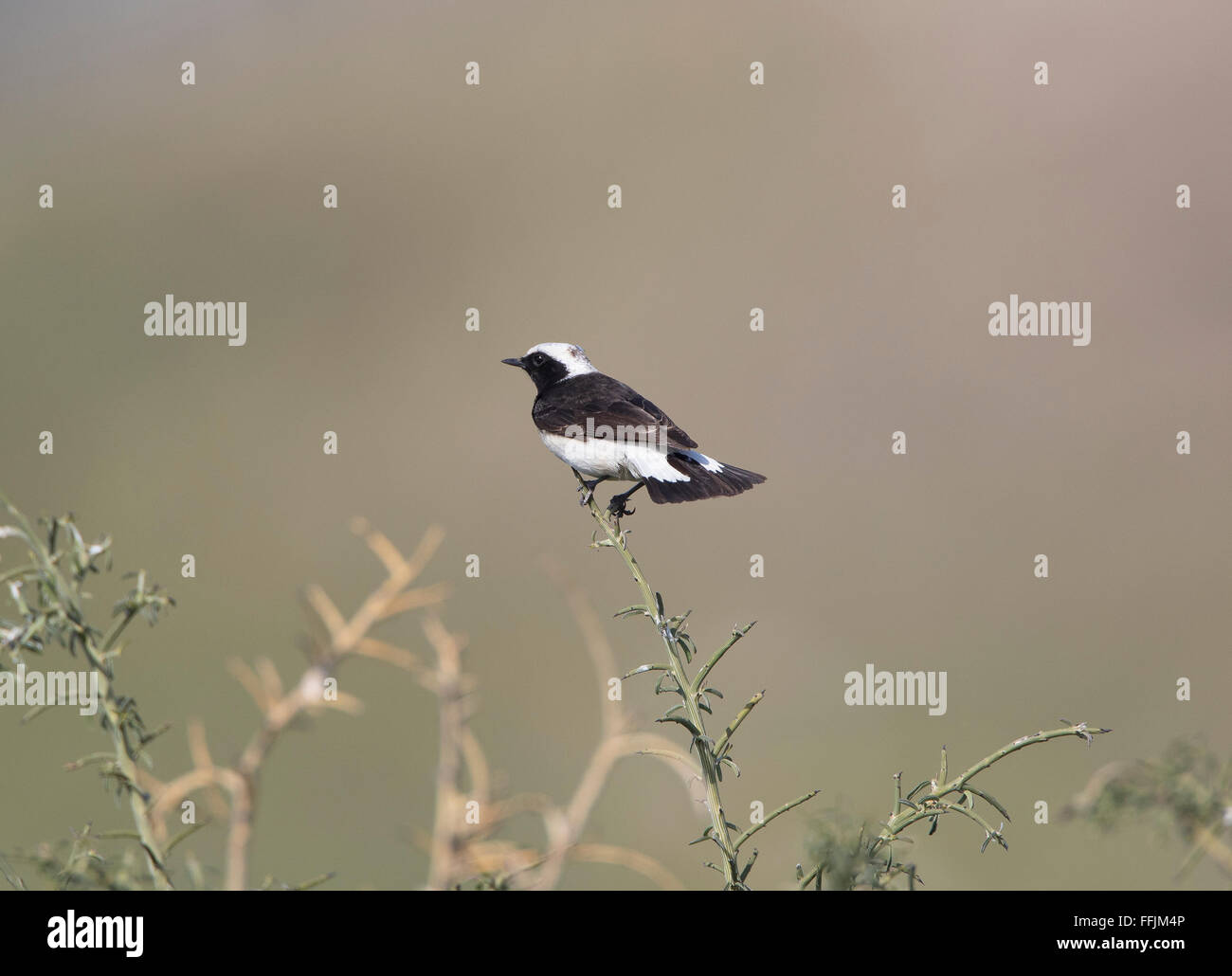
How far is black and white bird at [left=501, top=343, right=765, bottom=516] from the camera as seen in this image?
17.9 feet

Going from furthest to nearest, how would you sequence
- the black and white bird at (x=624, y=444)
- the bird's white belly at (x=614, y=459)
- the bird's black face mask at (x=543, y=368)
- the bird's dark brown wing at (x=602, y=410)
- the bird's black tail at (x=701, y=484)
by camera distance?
1. the bird's black face mask at (x=543, y=368)
2. the bird's dark brown wing at (x=602, y=410)
3. the bird's white belly at (x=614, y=459)
4. the black and white bird at (x=624, y=444)
5. the bird's black tail at (x=701, y=484)

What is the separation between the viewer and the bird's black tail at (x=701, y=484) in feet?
17.4

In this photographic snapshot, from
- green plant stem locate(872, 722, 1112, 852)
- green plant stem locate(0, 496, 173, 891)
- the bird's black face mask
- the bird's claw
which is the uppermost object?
the bird's black face mask

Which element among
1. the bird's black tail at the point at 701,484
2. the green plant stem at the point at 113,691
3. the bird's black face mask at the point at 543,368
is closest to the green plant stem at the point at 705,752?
the green plant stem at the point at 113,691

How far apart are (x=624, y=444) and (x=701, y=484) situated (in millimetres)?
682

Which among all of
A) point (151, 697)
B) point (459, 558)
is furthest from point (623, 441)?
point (459, 558)

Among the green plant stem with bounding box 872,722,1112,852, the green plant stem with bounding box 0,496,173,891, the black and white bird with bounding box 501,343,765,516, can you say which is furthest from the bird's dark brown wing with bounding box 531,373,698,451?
the green plant stem with bounding box 0,496,173,891

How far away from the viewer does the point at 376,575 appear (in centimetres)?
1773

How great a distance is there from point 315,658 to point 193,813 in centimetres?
170

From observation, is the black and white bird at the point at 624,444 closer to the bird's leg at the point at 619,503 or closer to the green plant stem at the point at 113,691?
the bird's leg at the point at 619,503

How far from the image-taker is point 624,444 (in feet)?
19.6

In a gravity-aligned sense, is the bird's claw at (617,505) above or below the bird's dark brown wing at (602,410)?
below

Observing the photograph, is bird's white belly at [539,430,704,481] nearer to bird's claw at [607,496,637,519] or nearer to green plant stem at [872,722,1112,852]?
bird's claw at [607,496,637,519]

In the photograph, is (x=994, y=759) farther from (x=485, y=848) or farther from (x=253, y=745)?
(x=253, y=745)
